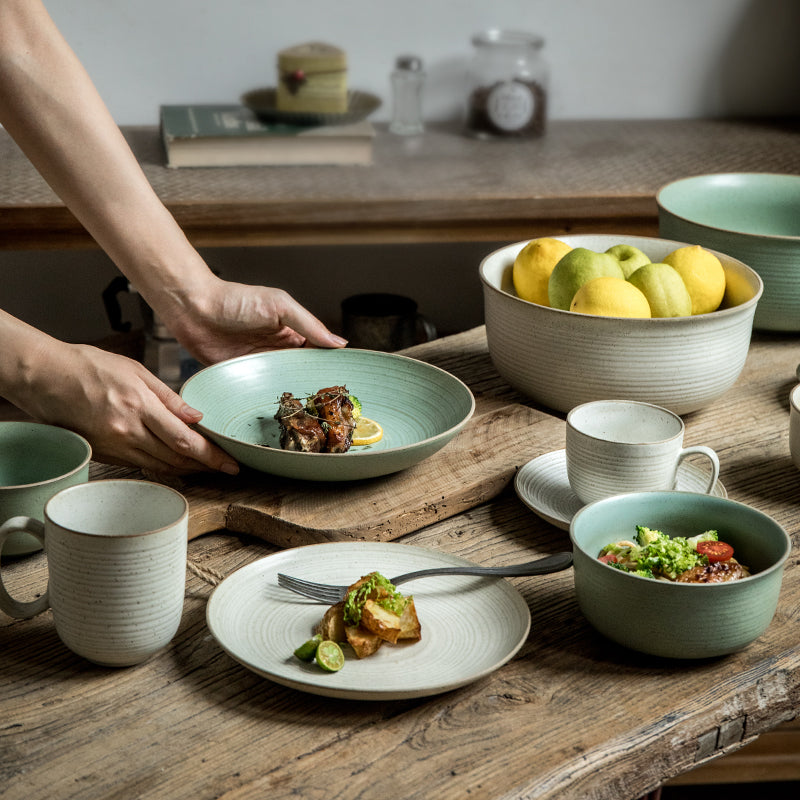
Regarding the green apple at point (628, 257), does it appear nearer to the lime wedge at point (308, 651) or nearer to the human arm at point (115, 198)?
the human arm at point (115, 198)

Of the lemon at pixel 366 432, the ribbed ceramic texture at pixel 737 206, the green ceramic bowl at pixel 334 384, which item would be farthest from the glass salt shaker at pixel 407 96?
the lemon at pixel 366 432

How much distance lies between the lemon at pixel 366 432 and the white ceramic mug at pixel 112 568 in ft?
1.09

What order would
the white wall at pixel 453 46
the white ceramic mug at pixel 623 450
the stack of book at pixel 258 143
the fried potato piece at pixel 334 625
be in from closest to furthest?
1. the fried potato piece at pixel 334 625
2. the white ceramic mug at pixel 623 450
3. the stack of book at pixel 258 143
4. the white wall at pixel 453 46

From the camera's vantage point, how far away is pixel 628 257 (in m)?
1.21

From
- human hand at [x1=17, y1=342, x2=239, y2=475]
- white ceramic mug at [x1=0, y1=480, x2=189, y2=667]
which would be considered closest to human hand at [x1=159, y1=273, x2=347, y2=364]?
human hand at [x1=17, y1=342, x2=239, y2=475]

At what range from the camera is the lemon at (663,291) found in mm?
1127

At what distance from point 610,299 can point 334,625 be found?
513 millimetres

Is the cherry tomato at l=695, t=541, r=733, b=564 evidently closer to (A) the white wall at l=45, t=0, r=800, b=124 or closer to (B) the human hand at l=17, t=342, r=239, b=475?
(B) the human hand at l=17, t=342, r=239, b=475

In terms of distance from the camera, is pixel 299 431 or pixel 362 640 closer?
pixel 362 640

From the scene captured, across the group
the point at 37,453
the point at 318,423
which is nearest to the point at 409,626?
the point at 318,423

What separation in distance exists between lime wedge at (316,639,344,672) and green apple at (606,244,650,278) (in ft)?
2.08

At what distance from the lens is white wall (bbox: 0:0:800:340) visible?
2350 mm

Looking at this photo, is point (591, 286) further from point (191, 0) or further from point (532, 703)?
point (191, 0)

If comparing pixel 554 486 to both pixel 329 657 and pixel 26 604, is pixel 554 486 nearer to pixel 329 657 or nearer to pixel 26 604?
pixel 329 657
